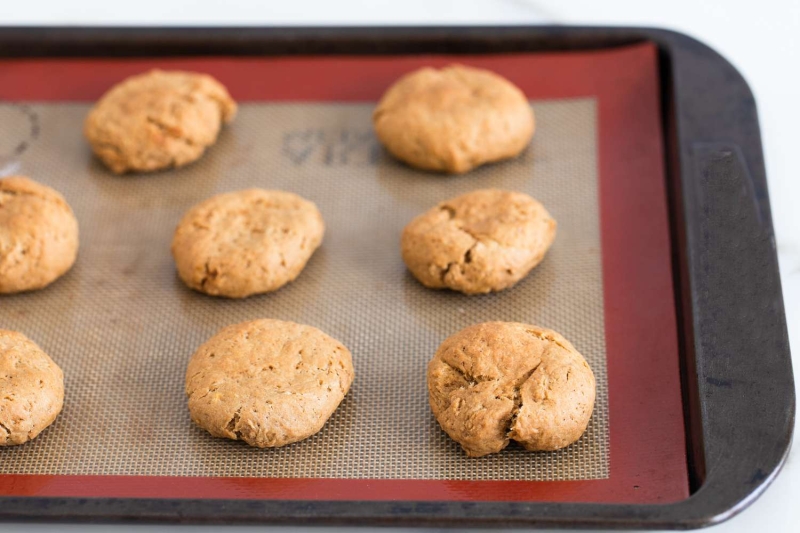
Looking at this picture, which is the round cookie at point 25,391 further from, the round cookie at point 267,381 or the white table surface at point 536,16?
the white table surface at point 536,16

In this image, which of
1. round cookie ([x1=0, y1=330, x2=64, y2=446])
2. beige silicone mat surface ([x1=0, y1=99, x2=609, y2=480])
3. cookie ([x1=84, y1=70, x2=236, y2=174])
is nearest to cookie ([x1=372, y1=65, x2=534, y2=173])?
beige silicone mat surface ([x1=0, y1=99, x2=609, y2=480])

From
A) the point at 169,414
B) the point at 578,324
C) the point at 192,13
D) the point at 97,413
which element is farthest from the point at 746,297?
the point at 192,13

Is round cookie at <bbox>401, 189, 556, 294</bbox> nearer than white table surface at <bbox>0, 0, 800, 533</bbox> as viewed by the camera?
Yes

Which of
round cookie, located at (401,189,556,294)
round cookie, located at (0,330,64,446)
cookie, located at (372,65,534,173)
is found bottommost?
round cookie, located at (0,330,64,446)

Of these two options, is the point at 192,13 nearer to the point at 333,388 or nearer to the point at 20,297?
the point at 20,297

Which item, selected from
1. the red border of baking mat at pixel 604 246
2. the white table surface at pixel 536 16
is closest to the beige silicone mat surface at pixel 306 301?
the red border of baking mat at pixel 604 246

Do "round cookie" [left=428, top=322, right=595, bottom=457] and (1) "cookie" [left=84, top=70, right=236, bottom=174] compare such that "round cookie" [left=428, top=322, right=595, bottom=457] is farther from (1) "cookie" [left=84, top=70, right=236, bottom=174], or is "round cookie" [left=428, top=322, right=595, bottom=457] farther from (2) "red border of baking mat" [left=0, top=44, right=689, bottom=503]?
(1) "cookie" [left=84, top=70, right=236, bottom=174]
